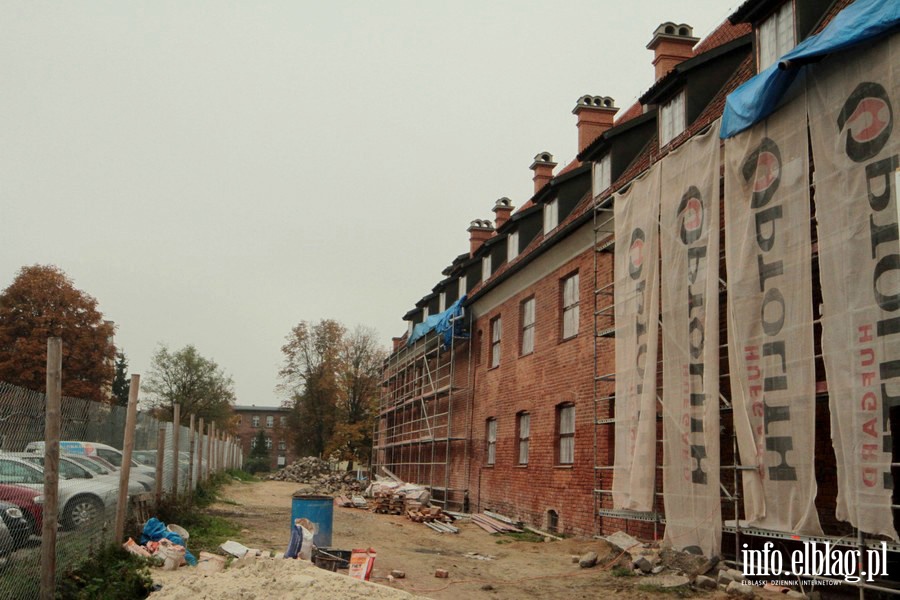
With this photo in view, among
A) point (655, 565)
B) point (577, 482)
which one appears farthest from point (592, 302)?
point (655, 565)

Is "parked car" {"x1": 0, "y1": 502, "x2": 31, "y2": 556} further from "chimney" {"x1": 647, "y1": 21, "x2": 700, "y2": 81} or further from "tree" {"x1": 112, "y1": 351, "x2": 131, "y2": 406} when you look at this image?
"tree" {"x1": 112, "y1": 351, "x2": 131, "y2": 406}

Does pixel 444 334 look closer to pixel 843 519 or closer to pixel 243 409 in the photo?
pixel 843 519

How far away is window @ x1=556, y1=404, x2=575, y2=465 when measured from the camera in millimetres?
17219

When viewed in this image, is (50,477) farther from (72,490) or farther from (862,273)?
(862,273)

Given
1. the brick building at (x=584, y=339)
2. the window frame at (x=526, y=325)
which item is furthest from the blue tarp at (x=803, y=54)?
the window frame at (x=526, y=325)

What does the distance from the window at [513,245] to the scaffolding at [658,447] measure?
22.7ft

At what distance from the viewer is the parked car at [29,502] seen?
6.90 m

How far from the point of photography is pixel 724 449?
36.7 feet

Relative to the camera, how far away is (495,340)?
24.0m

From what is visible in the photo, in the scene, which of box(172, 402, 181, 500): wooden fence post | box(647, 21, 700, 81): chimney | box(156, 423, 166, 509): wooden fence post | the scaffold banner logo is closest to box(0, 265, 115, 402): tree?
box(172, 402, 181, 500): wooden fence post

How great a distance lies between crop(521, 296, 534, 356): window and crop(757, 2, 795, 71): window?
33.0 ft

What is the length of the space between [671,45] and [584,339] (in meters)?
6.77

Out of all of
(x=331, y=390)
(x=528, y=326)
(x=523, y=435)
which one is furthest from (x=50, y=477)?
(x=331, y=390)

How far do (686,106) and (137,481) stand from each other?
12615mm
